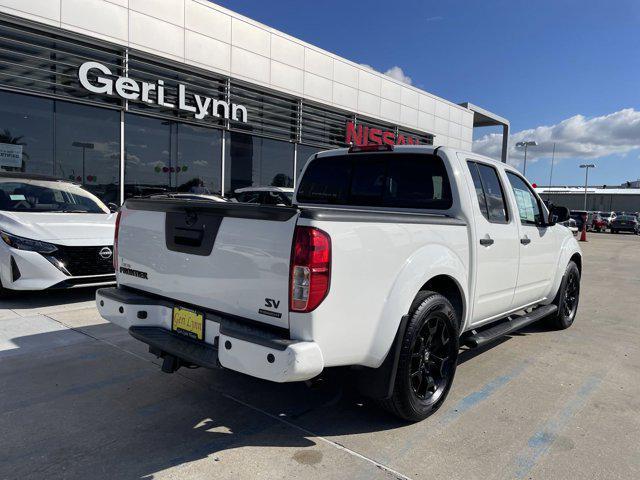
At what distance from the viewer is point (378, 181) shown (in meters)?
4.30

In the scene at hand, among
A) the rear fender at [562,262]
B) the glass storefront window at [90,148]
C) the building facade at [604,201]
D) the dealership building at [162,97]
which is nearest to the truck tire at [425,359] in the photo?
the rear fender at [562,262]

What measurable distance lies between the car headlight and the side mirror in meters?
5.78

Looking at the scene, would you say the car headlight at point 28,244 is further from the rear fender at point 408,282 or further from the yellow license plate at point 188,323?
the rear fender at point 408,282

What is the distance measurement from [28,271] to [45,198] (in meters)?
1.77

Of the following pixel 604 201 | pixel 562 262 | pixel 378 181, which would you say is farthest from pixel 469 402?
pixel 604 201

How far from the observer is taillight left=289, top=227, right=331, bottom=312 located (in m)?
2.48

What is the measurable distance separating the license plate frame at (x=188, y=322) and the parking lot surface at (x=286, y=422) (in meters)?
0.64

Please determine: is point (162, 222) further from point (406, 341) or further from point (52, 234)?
point (52, 234)

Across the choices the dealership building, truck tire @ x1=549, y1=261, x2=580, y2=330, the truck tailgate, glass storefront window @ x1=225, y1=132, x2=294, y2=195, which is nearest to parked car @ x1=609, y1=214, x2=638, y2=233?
the dealership building

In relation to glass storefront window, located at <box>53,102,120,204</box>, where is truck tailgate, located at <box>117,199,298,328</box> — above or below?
below

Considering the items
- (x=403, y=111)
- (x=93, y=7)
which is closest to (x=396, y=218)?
(x=93, y=7)

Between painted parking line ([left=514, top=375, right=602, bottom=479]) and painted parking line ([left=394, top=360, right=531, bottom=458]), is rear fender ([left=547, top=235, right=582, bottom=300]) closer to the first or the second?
painted parking line ([left=394, top=360, right=531, bottom=458])

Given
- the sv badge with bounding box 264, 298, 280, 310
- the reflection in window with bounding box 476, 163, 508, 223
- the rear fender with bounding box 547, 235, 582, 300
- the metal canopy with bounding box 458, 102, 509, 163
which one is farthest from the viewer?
the metal canopy with bounding box 458, 102, 509, 163

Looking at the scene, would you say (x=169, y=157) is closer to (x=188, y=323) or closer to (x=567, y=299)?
(x=567, y=299)
